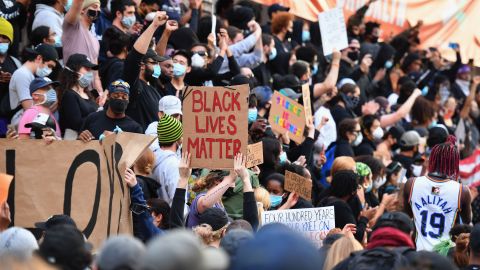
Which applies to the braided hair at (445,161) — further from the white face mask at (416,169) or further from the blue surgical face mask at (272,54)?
the blue surgical face mask at (272,54)

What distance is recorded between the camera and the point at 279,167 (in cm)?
1176

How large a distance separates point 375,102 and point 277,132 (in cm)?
396

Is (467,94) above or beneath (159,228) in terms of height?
above

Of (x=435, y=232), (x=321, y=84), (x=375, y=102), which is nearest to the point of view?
(x=435, y=232)

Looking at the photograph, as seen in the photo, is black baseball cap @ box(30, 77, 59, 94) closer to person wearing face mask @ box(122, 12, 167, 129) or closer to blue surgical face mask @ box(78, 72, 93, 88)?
blue surgical face mask @ box(78, 72, 93, 88)

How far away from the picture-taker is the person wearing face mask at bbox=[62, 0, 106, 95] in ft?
39.4

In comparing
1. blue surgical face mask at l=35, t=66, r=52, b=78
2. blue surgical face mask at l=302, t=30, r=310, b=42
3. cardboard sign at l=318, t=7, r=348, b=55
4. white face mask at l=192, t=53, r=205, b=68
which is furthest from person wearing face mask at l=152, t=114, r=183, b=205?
blue surgical face mask at l=302, t=30, r=310, b=42

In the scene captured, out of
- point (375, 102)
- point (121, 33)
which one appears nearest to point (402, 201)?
point (121, 33)

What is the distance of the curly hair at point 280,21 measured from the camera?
16594 mm

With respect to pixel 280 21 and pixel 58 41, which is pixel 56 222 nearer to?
pixel 58 41

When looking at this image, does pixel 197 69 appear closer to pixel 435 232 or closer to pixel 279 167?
pixel 279 167

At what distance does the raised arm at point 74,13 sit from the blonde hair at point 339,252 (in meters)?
5.25

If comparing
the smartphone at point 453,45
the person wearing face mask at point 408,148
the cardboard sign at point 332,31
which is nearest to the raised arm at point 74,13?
the cardboard sign at point 332,31

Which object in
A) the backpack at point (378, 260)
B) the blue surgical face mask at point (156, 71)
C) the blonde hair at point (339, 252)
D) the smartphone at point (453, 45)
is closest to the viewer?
the backpack at point (378, 260)
